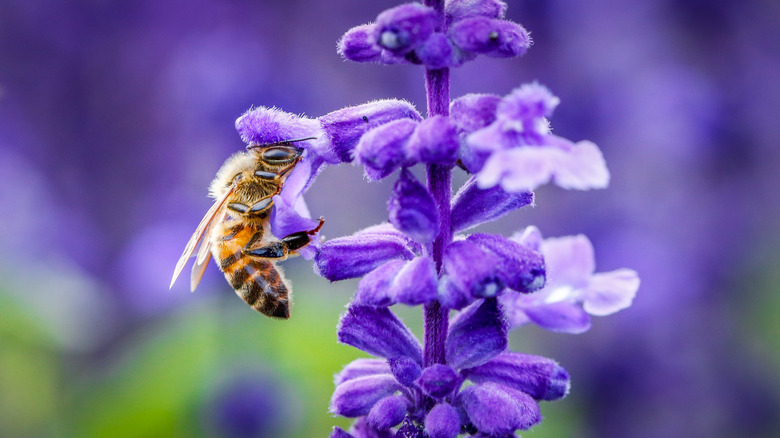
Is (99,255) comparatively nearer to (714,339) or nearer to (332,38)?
(714,339)

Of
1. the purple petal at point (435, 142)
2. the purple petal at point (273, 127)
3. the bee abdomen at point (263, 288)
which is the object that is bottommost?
the bee abdomen at point (263, 288)

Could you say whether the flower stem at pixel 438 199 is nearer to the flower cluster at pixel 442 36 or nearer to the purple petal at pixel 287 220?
the flower cluster at pixel 442 36

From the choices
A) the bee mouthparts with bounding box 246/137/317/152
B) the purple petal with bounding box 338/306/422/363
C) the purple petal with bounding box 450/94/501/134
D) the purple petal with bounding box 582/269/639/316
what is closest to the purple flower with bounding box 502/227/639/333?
the purple petal with bounding box 582/269/639/316

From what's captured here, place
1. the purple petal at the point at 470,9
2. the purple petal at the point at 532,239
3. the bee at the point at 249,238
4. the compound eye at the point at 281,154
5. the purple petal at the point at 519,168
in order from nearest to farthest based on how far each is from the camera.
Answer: the purple petal at the point at 519,168 < the purple petal at the point at 470,9 < the purple petal at the point at 532,239 < the compound eye at the point at 281,154 < the bee at the point at 249,238

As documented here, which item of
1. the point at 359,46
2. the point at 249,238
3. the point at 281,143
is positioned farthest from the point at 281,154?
A: the point at 359,46

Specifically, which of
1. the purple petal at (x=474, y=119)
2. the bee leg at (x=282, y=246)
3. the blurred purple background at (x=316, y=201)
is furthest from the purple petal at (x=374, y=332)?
the blurred purple background at (x=316, y=201)

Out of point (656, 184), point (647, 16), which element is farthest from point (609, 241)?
point (647, 16)

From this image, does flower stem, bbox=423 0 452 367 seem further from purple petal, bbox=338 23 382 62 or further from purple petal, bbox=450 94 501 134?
purple petal, bbox=338 23 382 62
